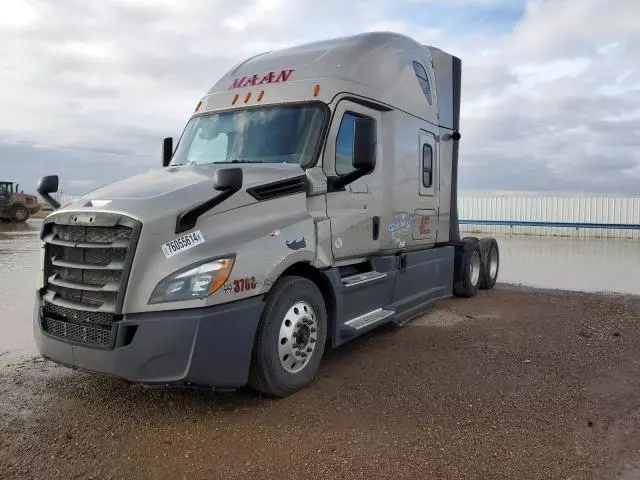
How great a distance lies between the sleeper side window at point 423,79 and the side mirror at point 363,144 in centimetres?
272

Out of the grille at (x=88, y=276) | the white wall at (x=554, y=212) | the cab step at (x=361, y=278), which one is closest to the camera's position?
the grille at (x=88, y=276)

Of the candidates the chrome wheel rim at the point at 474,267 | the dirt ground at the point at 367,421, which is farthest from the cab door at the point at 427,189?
the dirt ground at the point at 367,421

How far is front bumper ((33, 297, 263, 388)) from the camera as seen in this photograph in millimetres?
3900

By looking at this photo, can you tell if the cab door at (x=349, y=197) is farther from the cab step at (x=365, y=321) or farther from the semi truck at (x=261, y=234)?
the cab step at (x=365, y=321)

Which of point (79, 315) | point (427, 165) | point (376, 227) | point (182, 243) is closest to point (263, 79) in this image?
point (376, 227)

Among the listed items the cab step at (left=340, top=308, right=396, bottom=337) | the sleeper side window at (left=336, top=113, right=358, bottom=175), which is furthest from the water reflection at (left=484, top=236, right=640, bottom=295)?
the sleeper side window at (left=336, top=113, right=358, bottom=175)

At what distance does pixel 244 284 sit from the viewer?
4215 mm

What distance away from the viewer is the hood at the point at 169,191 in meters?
4.13

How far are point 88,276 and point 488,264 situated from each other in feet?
26.8

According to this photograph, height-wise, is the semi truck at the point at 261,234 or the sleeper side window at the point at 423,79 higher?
the sleeper side window at the point at 423,79

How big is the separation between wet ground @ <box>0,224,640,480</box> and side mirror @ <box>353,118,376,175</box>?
82.8 inches

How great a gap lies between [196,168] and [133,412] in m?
2.31

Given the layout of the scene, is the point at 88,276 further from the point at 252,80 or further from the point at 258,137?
the point at 252,80

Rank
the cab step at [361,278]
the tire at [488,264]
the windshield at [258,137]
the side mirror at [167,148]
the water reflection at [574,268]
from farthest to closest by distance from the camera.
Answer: the water reflection at [574,268], the tire at [488,264], the side mirror at [167,148], the cab step at [361,278], the windshield at [258,137]
